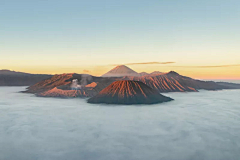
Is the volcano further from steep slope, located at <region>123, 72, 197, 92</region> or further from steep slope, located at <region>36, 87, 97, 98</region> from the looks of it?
steep slope, located at <region>123, 72, 197, 92</region>

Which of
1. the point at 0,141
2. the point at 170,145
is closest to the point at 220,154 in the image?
the point at 170,145

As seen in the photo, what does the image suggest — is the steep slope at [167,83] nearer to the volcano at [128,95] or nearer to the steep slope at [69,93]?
the steep slope at [69,93]

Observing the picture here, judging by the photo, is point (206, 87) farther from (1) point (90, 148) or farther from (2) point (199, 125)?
(1) point (90, 148)

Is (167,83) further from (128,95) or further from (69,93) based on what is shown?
(128,95)

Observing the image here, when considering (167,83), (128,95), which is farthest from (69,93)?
(167,83)

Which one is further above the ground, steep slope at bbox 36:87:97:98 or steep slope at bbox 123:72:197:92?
steep slope at bbox 123:72:197:92

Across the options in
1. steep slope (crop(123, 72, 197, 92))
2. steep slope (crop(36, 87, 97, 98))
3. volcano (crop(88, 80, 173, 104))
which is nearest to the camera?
volcano (crop(88, 80, 173, 104))

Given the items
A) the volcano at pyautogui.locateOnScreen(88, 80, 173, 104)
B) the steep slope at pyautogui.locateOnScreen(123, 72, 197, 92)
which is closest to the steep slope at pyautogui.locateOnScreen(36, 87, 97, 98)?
the volcano at pyautogui.locateOnScreen(88, 80, 173, 104)

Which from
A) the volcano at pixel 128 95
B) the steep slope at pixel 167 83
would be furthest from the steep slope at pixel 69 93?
the steep slope at pixel 167 83
